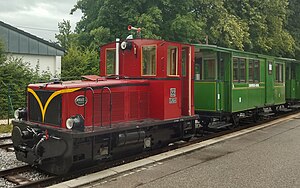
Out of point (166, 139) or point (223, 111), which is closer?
point (166, 139)

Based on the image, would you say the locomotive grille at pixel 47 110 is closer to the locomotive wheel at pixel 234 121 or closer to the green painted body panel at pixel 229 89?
the green painted body panel at pixel 229 89

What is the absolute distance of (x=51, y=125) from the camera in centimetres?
649

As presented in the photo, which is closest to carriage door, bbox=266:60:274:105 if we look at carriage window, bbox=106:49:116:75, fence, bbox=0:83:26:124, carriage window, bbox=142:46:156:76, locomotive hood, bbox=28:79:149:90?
carriage window, bbox=142:46:156:76

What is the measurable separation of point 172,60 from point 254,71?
6.43 meters

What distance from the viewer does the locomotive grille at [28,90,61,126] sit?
251 inches

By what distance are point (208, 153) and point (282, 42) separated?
20564 mm

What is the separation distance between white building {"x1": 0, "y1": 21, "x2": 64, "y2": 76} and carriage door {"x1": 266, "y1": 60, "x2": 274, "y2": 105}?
463 inches

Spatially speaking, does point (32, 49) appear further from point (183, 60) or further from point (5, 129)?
point (183, 60)

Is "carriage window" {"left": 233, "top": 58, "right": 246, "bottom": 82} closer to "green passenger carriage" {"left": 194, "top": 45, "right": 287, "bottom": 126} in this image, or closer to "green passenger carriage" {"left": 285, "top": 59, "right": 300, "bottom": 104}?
"green passenger carriage" {"left": 194, "top": 45, "right": 287, "bottom": 126}

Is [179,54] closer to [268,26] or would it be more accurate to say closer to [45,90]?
[45,90]

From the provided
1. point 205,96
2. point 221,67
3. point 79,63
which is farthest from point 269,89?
point 79,63

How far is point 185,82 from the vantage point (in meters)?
8.91

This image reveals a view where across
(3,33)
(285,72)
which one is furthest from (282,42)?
(3,33)

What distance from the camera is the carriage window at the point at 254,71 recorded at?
43.0 ft
